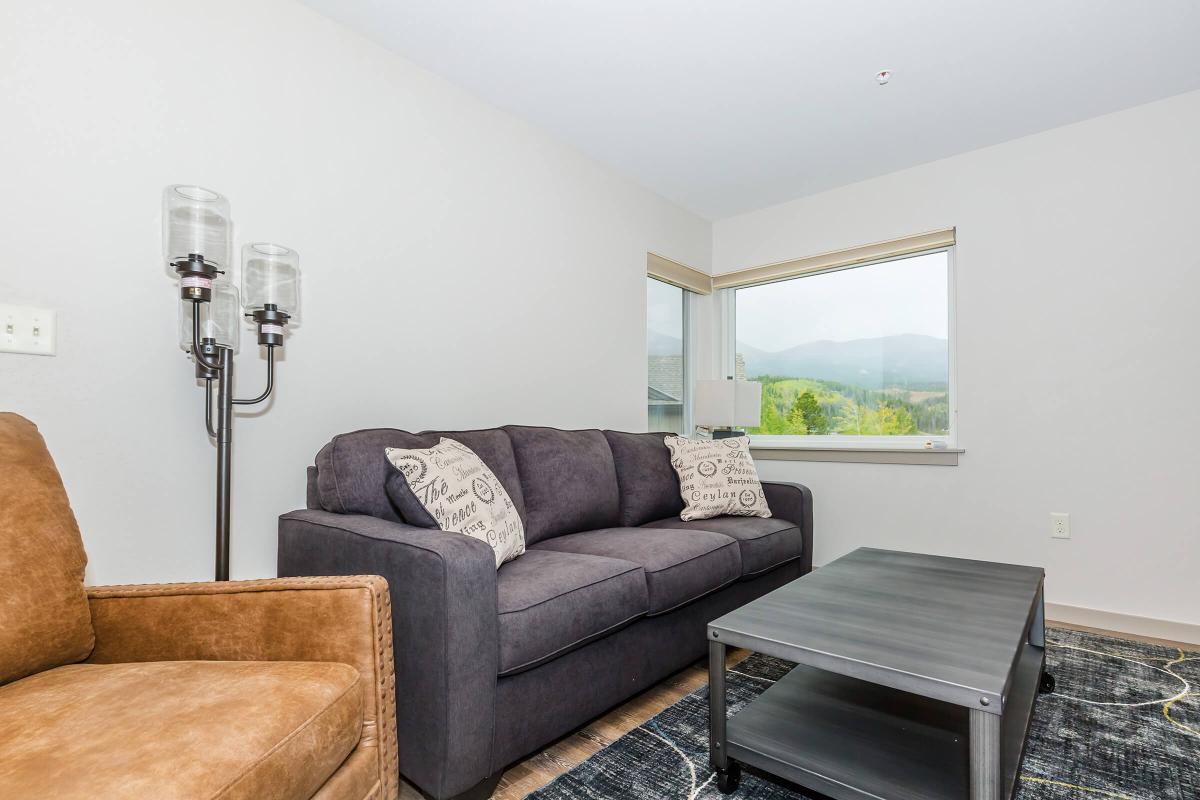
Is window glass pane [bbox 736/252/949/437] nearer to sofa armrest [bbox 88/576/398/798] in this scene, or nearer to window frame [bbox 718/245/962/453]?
window frame [bbox 718/245/962/453]

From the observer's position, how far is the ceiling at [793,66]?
221 centimetres

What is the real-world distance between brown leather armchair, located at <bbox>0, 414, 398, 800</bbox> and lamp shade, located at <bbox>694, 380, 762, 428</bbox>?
2651 mm

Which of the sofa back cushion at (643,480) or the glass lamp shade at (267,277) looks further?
the sofa back cushion at (643,480)

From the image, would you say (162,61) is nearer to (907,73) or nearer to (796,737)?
(796,737)

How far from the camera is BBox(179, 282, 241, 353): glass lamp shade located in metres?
1.78

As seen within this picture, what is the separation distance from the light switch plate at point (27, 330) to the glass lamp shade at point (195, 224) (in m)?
0.33

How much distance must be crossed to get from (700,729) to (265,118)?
93.8 inches

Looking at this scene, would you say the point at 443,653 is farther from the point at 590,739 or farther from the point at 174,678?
the point at 590,739

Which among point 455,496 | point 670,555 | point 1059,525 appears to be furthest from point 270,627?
point 1059,525

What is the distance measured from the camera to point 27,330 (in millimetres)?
1566

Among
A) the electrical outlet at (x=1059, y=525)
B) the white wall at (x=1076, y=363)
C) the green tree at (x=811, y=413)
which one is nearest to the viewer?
the white wall at (x=1076, y=363)

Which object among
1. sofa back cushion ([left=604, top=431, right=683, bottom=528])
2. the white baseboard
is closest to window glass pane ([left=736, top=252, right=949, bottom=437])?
the white baseboard

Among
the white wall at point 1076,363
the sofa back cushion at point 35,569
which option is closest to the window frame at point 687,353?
the white wall at point 1076,363

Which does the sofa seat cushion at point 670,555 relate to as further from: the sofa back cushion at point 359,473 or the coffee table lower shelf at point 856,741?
the sofa back cushion at point 359,473
